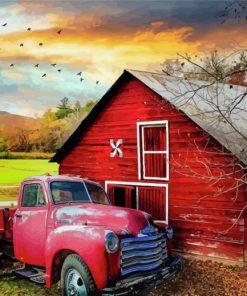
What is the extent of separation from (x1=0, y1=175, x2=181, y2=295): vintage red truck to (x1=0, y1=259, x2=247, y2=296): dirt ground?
0.52m

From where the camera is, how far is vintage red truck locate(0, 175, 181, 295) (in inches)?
291

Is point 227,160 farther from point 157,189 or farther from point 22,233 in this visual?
point 22,233

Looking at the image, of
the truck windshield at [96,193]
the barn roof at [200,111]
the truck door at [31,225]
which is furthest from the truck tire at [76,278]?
the barn roof at [200,111]

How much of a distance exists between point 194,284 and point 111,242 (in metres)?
3.71

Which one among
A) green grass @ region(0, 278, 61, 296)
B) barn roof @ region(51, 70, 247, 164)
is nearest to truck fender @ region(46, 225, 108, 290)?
green grass @ region(0, 278, 61, 296)

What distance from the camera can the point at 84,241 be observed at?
7.51 meters

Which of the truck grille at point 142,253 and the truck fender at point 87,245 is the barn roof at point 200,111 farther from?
the truck fender at point 87,245

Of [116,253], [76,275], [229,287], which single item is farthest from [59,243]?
[229,287]

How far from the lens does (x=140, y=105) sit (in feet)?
49.5

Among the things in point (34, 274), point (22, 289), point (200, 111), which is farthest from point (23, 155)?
point (34, 274)

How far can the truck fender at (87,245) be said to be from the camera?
24.0ft

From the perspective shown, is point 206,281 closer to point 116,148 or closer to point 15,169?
point 116,148

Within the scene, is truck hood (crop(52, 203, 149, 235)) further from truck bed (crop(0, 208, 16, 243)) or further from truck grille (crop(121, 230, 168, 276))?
truck bed (crop(0, 208, 16, 243))

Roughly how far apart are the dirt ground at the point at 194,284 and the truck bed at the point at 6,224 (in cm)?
91
